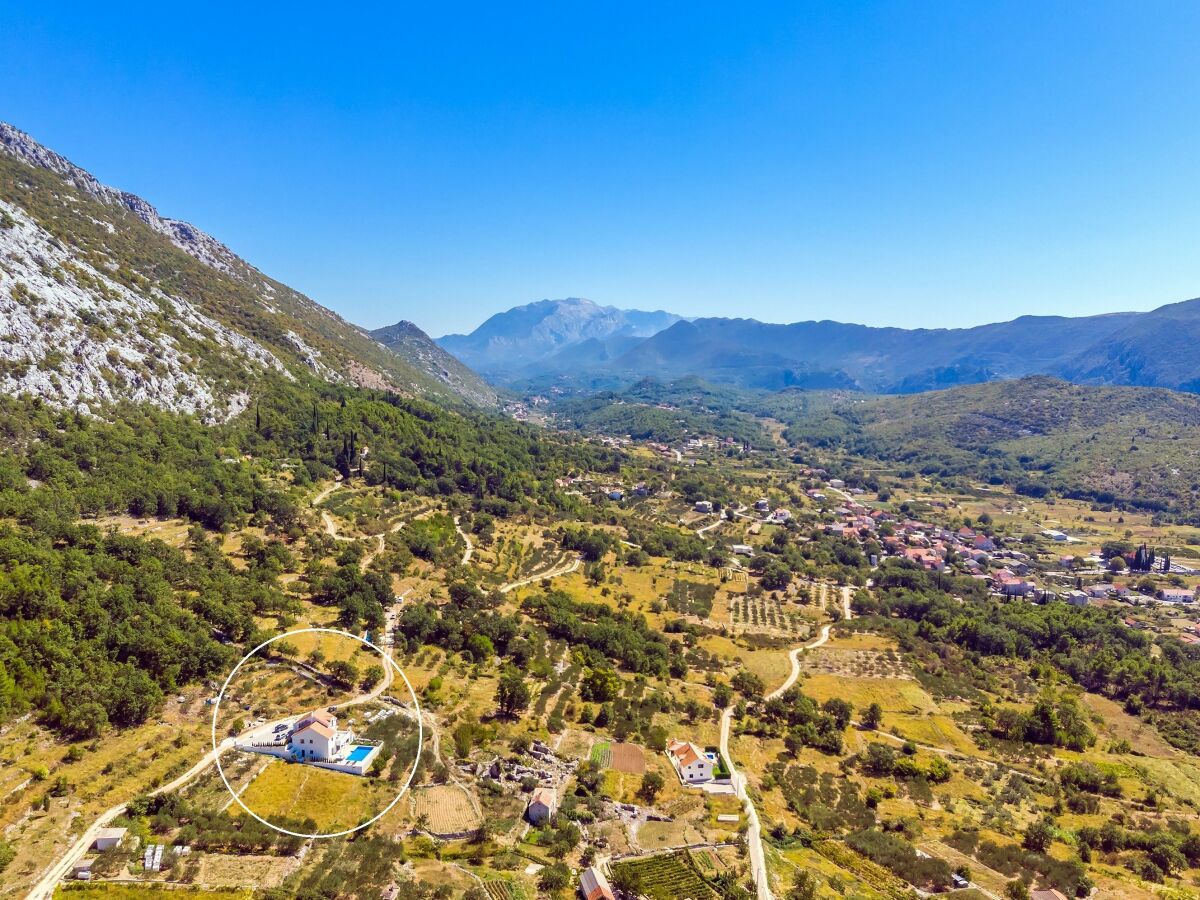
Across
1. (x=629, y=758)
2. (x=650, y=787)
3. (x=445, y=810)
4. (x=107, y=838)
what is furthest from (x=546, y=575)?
(x=107, y=838)

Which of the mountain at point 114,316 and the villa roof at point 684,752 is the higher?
the mountain at point 114,316

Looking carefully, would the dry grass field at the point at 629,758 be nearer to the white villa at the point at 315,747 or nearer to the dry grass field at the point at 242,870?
the white villa at the point at 315,747

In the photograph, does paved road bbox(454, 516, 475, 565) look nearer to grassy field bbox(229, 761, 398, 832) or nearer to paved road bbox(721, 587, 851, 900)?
paved road bbox(721, 587, 851, 900)

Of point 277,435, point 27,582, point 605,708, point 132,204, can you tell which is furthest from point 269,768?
point 132,204

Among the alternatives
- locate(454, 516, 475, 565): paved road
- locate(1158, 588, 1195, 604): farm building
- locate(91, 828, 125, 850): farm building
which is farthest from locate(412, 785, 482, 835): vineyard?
locate(1158, 588, 1195, 604): farm building

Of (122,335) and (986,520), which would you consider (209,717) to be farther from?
(986,520)

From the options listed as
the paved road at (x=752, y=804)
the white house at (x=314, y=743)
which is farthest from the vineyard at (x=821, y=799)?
the white house at (x=314, y=743)
